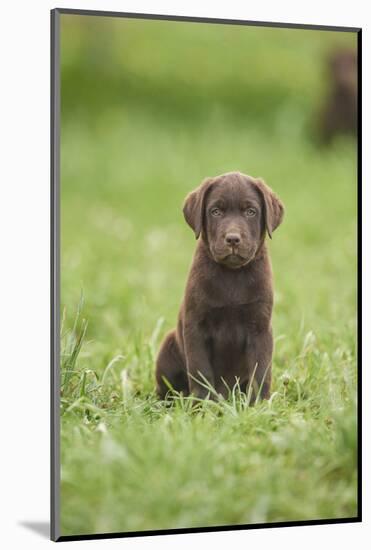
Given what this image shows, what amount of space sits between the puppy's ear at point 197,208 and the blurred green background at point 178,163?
1.44 meters

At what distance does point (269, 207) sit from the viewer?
5836 millimetres

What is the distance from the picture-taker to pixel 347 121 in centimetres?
1213

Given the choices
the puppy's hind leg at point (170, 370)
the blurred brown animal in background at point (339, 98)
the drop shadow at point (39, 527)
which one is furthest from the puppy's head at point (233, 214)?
the blurred brown animal in background at point (339, 98)

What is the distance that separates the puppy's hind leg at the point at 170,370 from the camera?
625 centimetres

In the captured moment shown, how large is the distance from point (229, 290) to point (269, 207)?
0.52 m

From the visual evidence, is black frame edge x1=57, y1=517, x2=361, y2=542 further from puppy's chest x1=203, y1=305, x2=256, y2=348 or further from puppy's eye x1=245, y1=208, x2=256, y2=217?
puppy's eye x1=245, y1=208, x2=256, y2=217

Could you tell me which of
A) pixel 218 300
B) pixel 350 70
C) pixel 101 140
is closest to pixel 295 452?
pixel 218 300

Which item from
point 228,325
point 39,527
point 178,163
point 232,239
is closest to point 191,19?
point 232,239

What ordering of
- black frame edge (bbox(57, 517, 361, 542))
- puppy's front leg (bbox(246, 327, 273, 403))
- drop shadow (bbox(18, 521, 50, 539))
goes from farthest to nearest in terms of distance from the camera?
puppy's front leg (bbox(246, 327, 273, 403)) < drop shadow (bbox(18, 521, 50, 539)) < black frame edge (bbox(57, 517, 361, 542))

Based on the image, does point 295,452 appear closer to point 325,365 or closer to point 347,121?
point 325,365

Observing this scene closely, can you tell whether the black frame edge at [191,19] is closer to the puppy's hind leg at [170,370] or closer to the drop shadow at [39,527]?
the puppy's hind leg at [170,370]

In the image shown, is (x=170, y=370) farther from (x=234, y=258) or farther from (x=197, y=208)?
(x=197, y=208)

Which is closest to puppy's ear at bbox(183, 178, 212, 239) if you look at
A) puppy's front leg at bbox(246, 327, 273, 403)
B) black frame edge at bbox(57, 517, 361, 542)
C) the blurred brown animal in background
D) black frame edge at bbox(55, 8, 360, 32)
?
puppy's front leg at bbox(246, 327, 273, 403)

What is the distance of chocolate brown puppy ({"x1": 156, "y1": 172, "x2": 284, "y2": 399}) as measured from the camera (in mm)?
5805
